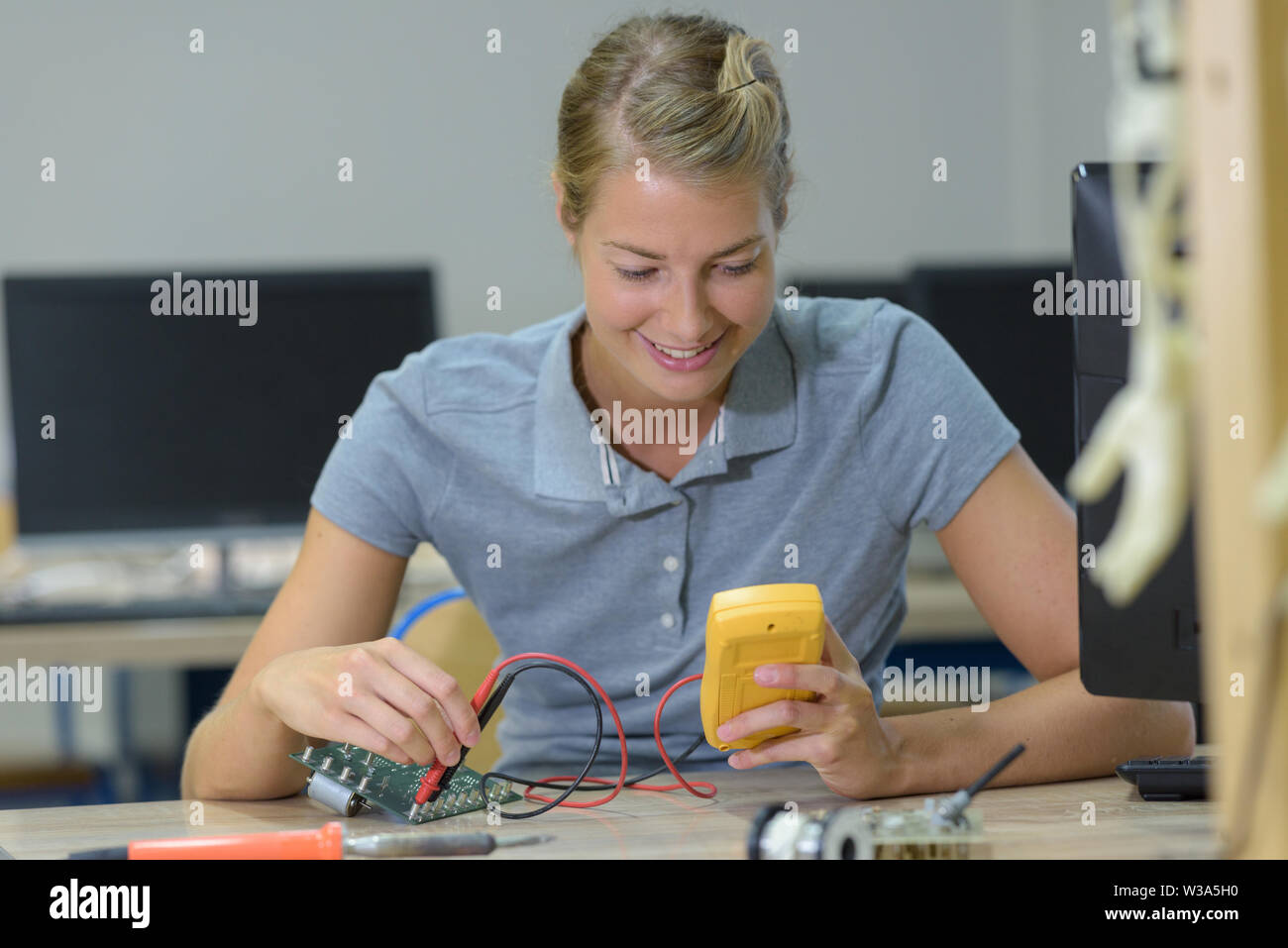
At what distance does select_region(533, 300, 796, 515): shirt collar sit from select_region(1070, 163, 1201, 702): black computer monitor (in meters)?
0.42

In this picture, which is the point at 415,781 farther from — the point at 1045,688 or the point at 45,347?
the point at 45,347

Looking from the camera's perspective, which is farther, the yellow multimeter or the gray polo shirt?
the gray polo shirt

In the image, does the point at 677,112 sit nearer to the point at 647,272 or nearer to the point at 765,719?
the point at 647,272

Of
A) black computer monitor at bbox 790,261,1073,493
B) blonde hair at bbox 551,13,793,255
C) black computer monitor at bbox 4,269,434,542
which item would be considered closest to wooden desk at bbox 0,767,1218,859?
blonde hair at bbox 551,13,793,255

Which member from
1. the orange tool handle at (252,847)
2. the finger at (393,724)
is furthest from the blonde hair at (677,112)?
the orange tool handle at (252,847)

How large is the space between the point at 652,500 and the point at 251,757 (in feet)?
1.38

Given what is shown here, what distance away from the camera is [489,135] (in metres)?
3.20

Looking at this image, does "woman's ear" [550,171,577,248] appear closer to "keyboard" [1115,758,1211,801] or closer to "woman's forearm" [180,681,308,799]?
"woman's forearm" [180,681,308,799]

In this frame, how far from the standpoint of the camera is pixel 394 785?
0.91m

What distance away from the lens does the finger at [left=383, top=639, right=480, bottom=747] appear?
0.86m

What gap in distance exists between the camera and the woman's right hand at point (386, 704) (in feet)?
2.82

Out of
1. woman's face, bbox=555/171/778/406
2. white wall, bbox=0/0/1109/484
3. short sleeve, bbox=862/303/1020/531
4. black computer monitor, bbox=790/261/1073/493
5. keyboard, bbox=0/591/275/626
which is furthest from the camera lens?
white wall, bbox=0/0/1109/484

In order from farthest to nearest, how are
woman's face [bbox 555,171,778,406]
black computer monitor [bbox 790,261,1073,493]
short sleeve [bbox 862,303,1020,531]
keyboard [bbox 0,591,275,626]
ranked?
black computer monitor [bbox 790,261,1073,493] < keyboard [bbox 0,591,275,626] < short sleeve [bbox 862,303,1020,531] < woman's face [bbox 555,171,778,406]
